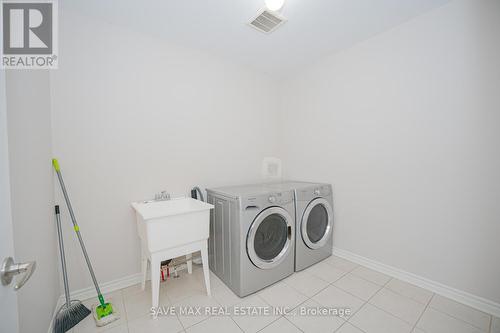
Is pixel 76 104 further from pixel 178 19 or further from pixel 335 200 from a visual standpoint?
pixel 335 200

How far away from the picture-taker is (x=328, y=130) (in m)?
2.36

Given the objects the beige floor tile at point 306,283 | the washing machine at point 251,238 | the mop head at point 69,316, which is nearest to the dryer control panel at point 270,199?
the washing machine at point 251,238

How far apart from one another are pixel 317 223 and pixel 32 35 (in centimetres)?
301

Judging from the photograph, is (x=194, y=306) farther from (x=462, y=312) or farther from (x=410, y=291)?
(x=462, y=312)

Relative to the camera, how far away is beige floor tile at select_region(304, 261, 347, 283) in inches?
74.4


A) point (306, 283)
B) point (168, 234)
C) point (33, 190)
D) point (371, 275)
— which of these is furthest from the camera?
point (371, 275)

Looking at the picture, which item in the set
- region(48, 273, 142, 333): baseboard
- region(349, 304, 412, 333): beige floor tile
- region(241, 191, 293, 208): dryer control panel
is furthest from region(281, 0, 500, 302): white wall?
region(48, 273, 142, 333): baseboard

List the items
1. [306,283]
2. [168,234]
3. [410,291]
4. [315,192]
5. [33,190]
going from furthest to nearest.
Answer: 1. [315,192]
2. [306,283]
3. [410,291]
4. [168,234]
5. [33,190]

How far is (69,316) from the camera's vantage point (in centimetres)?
136

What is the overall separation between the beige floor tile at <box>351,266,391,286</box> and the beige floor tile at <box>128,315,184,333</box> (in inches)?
67.7

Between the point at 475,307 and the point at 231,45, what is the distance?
126 inches

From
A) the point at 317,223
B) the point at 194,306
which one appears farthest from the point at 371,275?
the point at 194,306

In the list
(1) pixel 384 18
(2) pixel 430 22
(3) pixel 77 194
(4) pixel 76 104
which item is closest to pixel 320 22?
(1) pixel 384 18

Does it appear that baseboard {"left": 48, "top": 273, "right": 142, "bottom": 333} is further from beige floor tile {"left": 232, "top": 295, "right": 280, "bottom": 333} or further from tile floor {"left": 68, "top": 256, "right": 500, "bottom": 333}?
beige floor tile {"left": 232, "top": 295, "right": 280, "bottom": 333}
